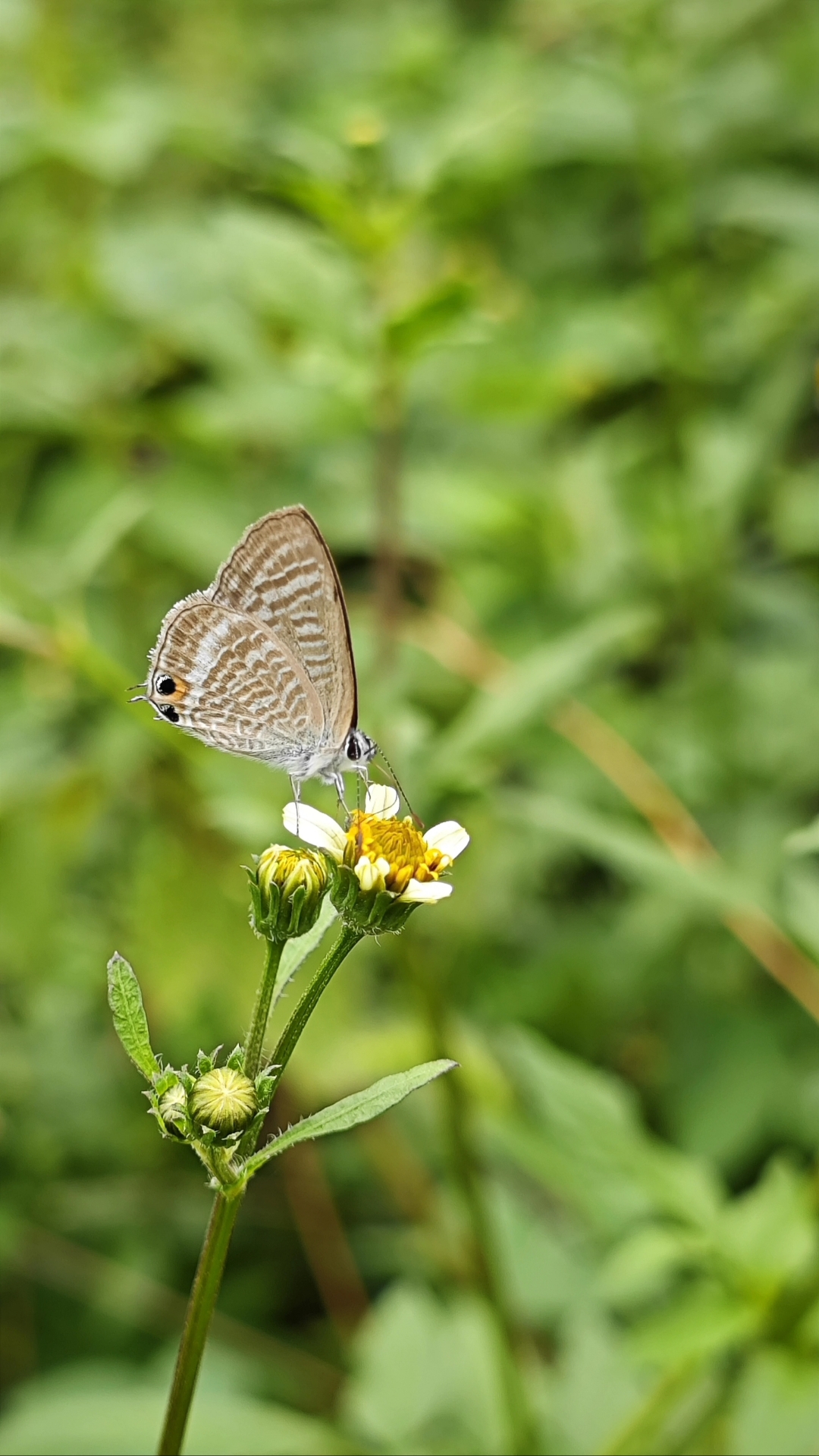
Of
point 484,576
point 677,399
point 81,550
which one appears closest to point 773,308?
point 677,399

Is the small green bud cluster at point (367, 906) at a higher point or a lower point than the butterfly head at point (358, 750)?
lower

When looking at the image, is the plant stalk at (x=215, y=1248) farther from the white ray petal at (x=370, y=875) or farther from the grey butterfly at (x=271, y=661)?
the grey butterfly at (x=271, y=661)

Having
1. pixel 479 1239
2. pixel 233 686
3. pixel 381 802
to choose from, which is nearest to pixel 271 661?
pixel 233 686

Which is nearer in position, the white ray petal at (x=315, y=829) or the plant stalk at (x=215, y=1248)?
the plant stalk at (x=215, y=1248)

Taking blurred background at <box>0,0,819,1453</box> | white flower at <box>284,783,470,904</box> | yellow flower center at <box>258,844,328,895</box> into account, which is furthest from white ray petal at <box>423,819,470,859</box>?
blurred background at <box>0,0,819,1453</box>

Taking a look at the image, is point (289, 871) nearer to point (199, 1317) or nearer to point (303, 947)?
point (303, 947)

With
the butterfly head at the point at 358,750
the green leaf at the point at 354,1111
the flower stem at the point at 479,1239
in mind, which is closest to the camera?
the green leaf at the point at 354,1111

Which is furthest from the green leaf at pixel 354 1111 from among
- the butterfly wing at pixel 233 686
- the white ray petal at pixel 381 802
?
the butterfly wing at pixel 233 686
